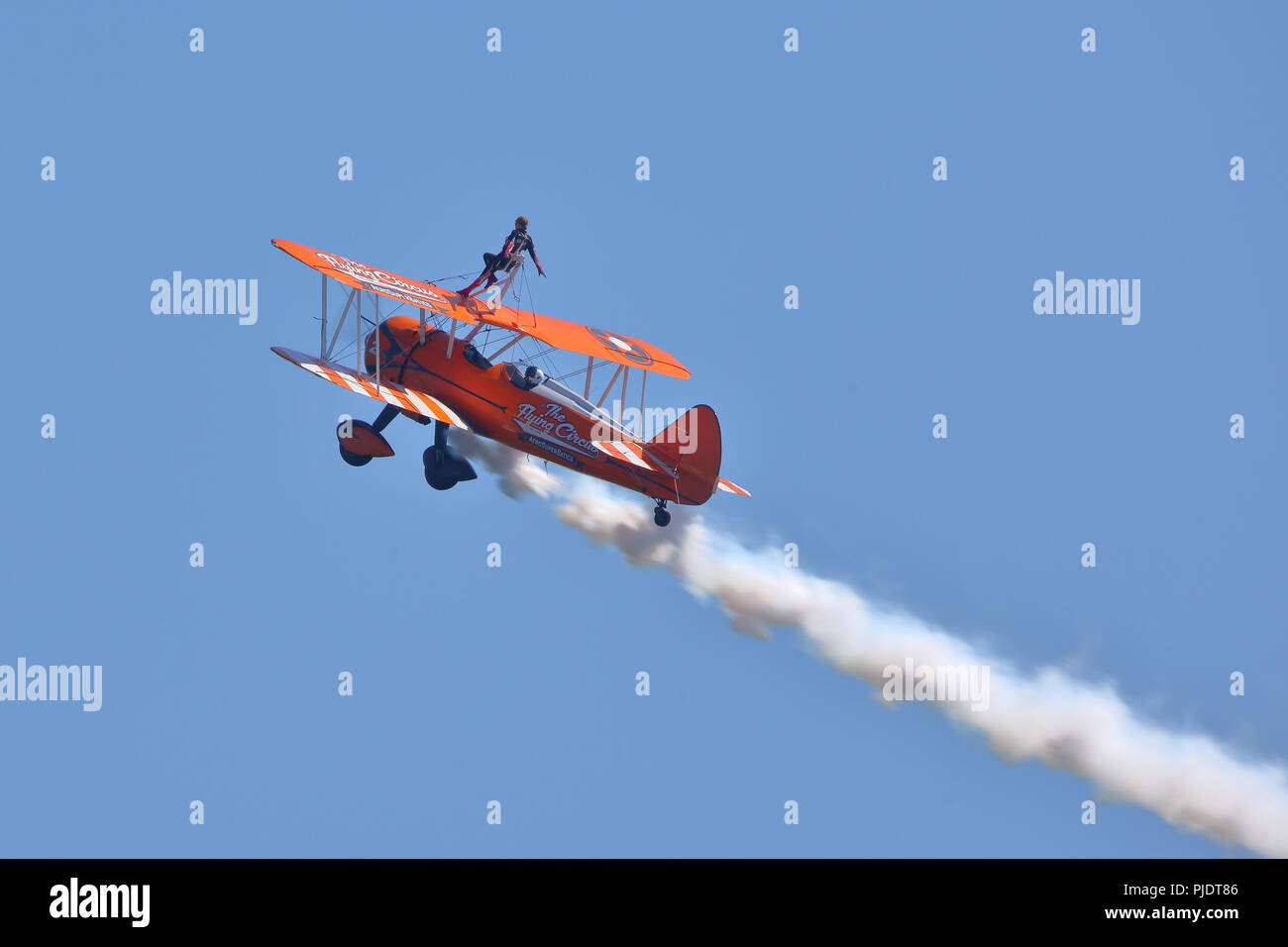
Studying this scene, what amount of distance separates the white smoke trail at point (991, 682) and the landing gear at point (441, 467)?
1141 millimetres

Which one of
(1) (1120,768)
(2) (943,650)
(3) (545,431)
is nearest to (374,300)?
(3) (545,431)

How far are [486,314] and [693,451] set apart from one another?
4.39 meters

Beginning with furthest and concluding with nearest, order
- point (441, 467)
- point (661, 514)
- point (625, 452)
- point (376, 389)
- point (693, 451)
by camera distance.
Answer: point (441, 467) < point (376, 389) < point (661, 514) < point (625, 452) < point (693, 451)

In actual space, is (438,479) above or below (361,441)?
below

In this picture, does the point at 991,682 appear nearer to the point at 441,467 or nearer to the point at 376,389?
the point at 441,467

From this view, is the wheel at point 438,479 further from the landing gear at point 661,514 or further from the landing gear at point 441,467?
the landing gear at point 661,514

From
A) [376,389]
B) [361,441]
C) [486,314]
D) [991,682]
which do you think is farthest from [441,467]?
[991,682]

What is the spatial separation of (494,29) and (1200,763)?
724 inches

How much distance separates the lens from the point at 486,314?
34.4 m

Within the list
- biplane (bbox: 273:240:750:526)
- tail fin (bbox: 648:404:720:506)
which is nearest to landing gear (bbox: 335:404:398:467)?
biplane (bbox: 273:240:750:526)

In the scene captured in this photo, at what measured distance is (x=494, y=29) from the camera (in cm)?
3941

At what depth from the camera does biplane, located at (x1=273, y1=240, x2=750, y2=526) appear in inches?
1298

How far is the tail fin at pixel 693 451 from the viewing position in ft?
107

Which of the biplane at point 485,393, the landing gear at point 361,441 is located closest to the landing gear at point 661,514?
the biplane at point 485,393
